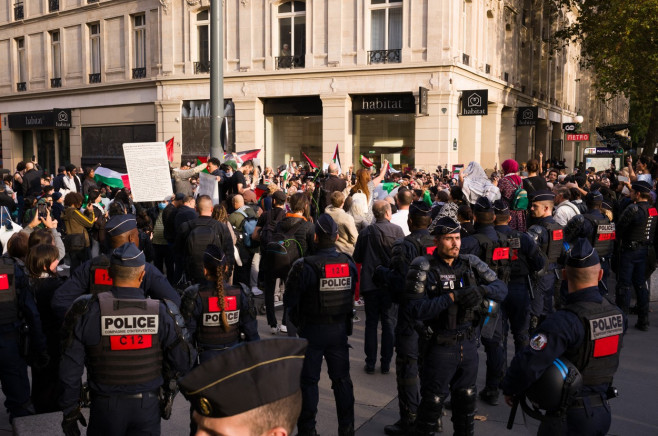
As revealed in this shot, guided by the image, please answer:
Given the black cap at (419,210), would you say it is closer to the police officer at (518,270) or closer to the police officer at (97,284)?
the police officer at (518,270)

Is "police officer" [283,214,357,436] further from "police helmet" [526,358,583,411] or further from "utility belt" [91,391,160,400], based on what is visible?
"police helmet" [526,358,583,411]

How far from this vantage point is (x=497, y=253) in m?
6.28

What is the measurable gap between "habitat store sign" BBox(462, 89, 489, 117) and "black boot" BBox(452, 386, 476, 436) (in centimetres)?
1975

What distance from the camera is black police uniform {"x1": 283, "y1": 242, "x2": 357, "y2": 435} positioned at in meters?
5.38

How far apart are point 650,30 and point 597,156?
620 cm

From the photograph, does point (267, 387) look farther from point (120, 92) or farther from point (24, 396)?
point (120, 92)

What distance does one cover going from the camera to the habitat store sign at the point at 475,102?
2350 centimetres

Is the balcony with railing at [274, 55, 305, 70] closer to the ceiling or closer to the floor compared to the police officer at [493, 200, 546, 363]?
closer to the ceiling

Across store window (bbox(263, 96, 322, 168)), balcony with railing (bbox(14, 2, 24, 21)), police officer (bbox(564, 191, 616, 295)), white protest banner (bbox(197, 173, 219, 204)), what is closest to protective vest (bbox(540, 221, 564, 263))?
police officer (bbox(564, 191, 616, 295))

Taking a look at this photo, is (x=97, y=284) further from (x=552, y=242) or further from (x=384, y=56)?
(x=384, y=56)

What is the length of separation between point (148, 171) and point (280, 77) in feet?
53.6

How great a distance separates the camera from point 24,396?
18.4ft

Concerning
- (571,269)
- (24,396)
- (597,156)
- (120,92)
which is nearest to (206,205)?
(24,396)

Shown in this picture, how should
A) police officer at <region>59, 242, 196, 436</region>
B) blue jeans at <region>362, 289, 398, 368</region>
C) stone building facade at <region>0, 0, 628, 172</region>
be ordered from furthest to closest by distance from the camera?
stone building facade at <region>0, 0, 628, 172</region> < blue jeans at <region>362, 289, 398, 368</region> < police officer at <region>59, 242, 196, 436</region>
